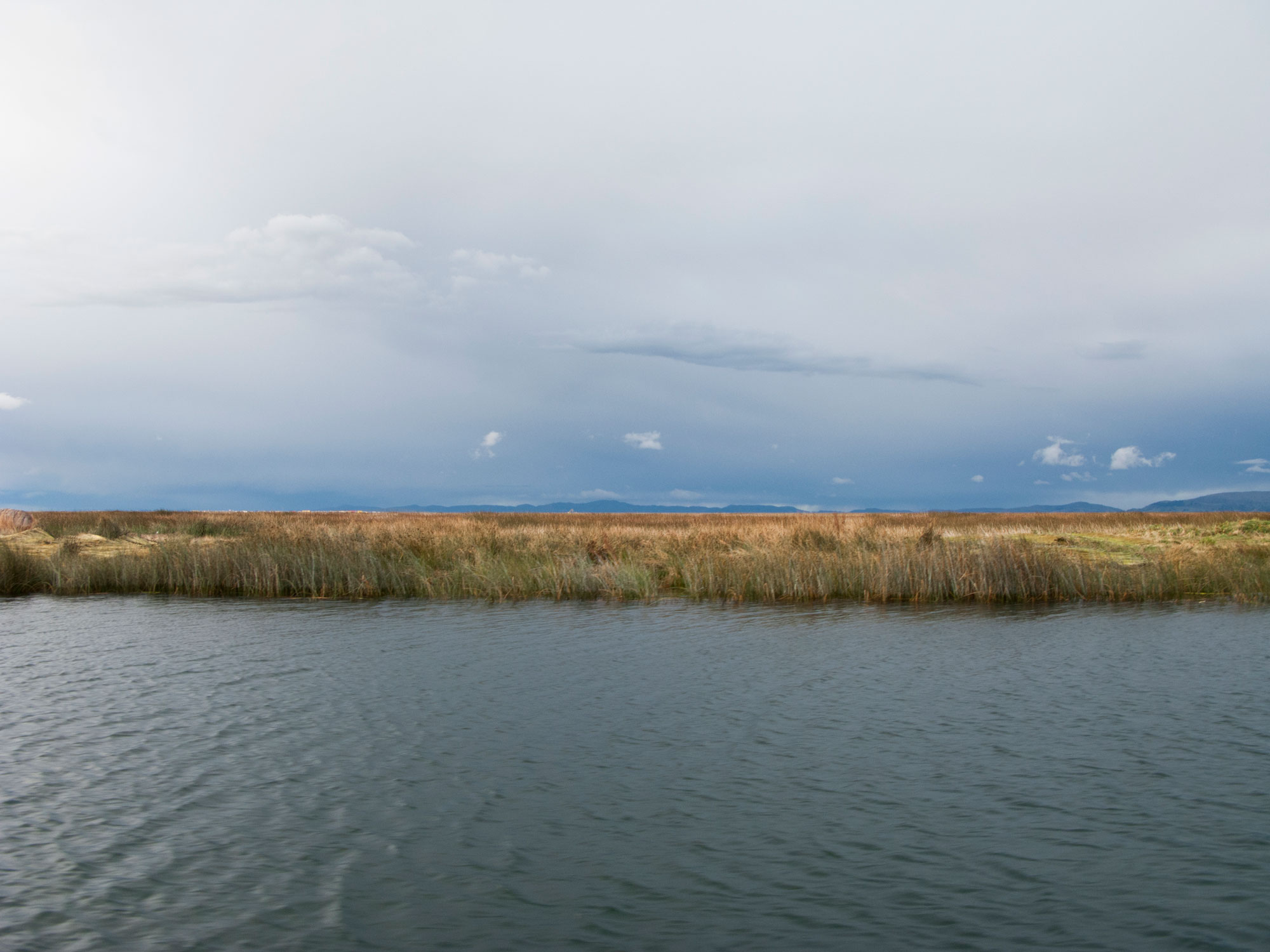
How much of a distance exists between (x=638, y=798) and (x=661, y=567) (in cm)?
1832

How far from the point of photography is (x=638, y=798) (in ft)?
26.5

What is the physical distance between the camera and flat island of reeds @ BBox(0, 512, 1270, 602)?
2230 cm

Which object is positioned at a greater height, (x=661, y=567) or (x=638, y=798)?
(x=661, y=567)

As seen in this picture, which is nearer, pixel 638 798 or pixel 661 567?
pixel 638 798

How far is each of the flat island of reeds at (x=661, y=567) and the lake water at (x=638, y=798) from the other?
7129 mm

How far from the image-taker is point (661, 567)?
26.4 metres

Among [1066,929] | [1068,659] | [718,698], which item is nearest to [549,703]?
[718,698]

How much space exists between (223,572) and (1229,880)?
24.4 m

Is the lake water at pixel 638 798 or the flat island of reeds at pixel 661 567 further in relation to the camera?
the flat island of reeds at pixel 661 567

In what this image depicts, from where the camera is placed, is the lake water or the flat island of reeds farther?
the flat island of reeds

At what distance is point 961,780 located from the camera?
333 inches

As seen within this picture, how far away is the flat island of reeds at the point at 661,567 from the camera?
22297 millimetres

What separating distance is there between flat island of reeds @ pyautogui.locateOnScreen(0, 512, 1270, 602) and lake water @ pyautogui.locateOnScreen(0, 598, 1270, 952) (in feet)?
23.4

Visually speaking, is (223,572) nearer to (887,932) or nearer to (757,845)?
(757,845)
